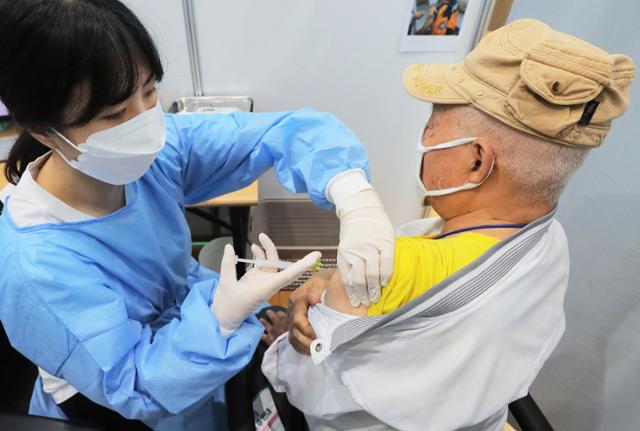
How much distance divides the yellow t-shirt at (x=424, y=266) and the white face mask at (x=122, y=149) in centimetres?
57

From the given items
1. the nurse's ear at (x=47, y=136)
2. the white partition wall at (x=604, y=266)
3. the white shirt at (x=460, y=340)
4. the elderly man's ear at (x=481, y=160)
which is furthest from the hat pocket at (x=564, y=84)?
the nurse's ear at (x=47, y=136)

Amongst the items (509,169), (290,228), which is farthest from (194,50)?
(509,169)

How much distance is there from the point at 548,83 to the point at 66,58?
750 millimetres

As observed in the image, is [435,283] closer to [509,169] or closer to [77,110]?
[509,169]

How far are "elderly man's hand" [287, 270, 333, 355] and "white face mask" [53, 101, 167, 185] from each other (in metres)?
0.46

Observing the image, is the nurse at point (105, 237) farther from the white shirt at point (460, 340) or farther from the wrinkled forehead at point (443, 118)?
the wrinkled forehead at point (443, 118)

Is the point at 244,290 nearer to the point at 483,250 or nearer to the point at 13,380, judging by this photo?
the point at 483,250

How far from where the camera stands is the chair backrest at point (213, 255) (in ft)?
6.31

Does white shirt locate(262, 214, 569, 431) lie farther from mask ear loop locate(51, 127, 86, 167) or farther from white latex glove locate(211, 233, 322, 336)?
mask ear loop locate(51, 127, 86, 167)

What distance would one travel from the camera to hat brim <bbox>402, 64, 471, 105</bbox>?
687 millimetres

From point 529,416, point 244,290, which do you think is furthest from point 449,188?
point 529,416

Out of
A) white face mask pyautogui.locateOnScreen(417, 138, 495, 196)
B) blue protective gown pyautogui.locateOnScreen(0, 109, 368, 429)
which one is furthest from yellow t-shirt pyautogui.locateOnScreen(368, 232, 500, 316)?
blue protective gown pyautogui.locateOnScreen(0, 109, 368, 429)

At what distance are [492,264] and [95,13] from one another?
30.2 inches

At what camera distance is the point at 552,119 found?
1.90 feet
